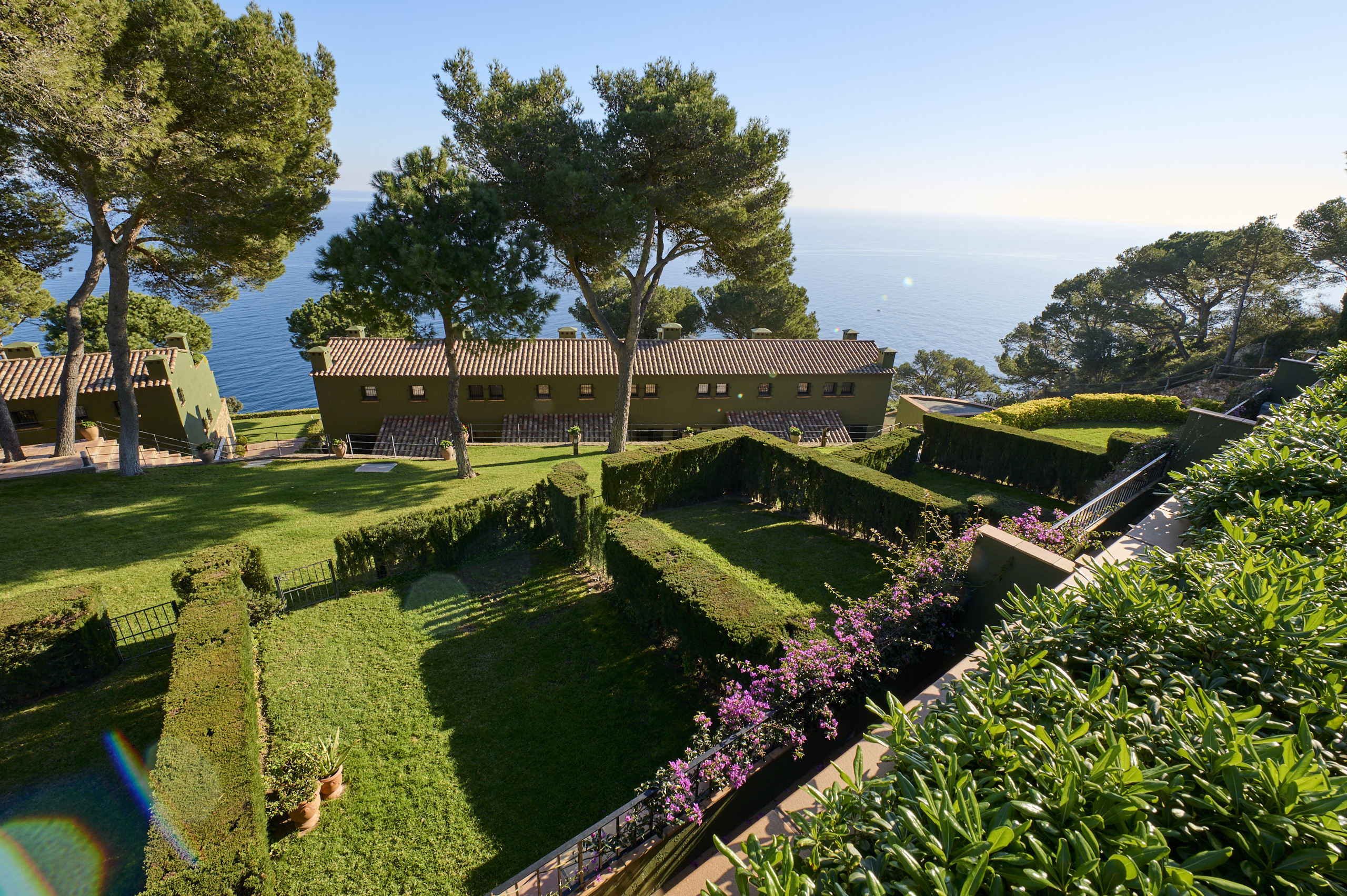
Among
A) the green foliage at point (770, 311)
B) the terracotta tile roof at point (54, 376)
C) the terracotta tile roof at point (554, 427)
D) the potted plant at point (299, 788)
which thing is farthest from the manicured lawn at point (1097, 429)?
the terracotta tile roof at point (54, 376)

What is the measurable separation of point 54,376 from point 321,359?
9.42 metres

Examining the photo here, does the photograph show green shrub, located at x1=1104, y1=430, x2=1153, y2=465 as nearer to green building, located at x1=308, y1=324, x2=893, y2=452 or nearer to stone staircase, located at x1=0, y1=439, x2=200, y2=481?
green building, located at x1=308, y1=324, x2=893, y2=452

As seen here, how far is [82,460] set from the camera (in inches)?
720

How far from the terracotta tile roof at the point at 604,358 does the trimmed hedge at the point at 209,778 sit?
1858 cm

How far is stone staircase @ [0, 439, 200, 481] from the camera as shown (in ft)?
56.9

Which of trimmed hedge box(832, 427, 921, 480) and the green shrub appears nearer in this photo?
the green shrub

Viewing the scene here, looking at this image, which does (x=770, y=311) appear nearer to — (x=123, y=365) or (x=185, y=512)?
(x=123, y=365)

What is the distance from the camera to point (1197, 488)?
25.0ft

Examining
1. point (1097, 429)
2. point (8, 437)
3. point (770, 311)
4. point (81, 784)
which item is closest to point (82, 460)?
point (8, 437)

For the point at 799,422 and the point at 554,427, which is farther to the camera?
the point at 799,422

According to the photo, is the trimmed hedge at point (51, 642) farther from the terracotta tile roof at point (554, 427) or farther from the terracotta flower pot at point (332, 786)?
the terracotta tile roof at point (554, 427)

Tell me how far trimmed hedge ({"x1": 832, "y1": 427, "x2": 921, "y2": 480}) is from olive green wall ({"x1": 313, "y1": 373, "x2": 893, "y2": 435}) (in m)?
10.3

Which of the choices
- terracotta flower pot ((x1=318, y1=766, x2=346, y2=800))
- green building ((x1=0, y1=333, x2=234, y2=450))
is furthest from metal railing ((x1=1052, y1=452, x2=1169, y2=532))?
green building ((x1=0, y1=333, x2=234, y2=450))

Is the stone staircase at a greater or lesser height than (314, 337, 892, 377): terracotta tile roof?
lesser
